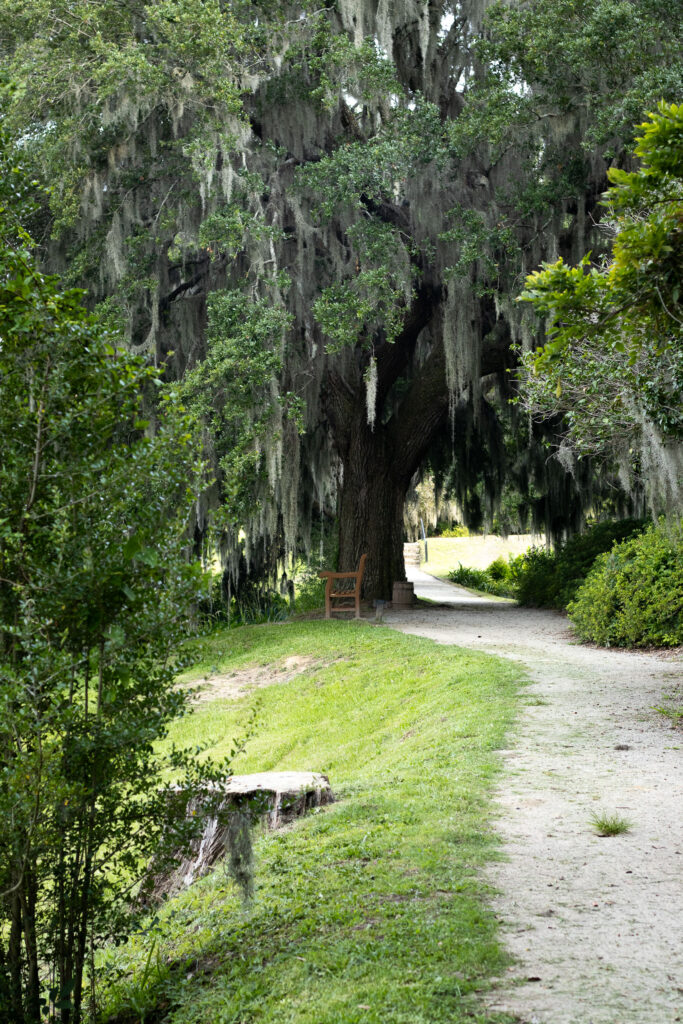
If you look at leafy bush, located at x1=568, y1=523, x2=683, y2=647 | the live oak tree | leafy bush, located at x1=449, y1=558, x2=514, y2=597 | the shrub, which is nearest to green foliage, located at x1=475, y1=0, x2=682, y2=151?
the live oak tree

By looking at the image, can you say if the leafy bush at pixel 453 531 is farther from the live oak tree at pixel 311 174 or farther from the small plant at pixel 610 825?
the small plant at pixel 610 825

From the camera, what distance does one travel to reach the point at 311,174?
1266 cm

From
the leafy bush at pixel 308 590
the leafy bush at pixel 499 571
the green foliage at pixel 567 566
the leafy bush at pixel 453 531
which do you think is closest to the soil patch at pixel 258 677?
the leafy bush at pixel 308 590

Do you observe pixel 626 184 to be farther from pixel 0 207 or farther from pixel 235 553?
pixel 235 553

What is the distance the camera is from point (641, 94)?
980 centimetres

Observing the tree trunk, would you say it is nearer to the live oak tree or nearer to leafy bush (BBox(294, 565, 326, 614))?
the live oak tree

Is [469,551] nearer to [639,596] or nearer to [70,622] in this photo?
[639,596]

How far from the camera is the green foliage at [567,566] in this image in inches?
682

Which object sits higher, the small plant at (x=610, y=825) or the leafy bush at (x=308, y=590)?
the leafy bush at (x=308, y=590)

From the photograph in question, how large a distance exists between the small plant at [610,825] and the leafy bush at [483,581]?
19679 mm

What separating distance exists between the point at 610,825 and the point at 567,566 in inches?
529

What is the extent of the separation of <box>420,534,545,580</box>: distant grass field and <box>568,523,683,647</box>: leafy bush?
1879 cm

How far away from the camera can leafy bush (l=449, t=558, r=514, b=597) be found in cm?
2572

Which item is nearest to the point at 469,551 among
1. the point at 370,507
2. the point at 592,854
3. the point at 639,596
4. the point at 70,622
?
the point at 370,507
